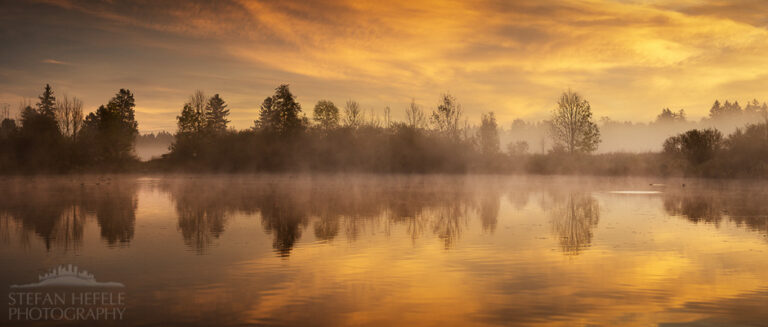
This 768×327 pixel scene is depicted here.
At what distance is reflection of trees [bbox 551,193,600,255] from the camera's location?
62.5 feet

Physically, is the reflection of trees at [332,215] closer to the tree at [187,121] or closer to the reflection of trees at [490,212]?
the reflection of trees at [490,212]

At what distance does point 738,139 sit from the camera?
66.9m

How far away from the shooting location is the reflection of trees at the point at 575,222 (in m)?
19.1

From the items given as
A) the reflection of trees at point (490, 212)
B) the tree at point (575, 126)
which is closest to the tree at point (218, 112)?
the tree at point (575, 126)

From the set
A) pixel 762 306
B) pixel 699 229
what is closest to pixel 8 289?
pixel 762 306

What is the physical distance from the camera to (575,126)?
3853 inches

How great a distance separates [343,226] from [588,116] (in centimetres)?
8342

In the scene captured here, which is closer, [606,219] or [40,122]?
[606,219]

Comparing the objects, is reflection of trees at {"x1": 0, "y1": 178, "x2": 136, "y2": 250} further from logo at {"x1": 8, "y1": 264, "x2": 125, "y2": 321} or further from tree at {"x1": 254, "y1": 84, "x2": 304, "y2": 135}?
tree at {"x1": 254, "y1": 84, "x2": 304, "y2": 135}

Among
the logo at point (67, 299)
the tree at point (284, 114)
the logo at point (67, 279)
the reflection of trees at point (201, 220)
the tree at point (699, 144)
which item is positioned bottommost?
the logo at point (67, 299)

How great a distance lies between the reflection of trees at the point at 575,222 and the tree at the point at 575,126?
2449 inches

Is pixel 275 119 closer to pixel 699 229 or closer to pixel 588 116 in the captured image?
pixel 588 116

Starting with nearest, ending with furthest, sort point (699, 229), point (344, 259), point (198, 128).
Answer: point (344, 259) < point (699, 229) < point (198, 128)

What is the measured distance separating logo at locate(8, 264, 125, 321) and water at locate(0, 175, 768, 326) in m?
0.36
